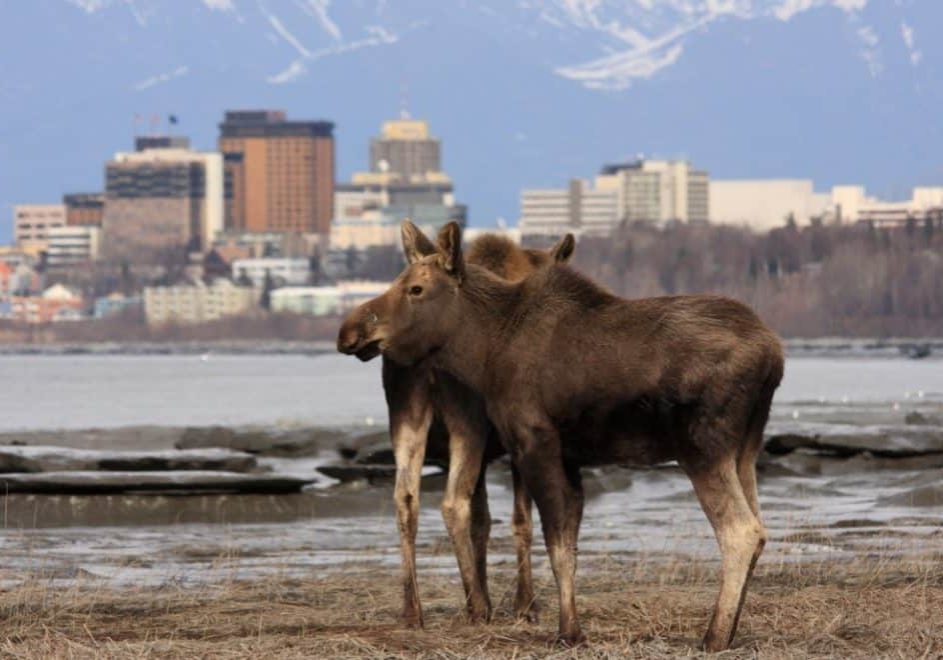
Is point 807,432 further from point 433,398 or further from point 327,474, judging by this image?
point 433,398

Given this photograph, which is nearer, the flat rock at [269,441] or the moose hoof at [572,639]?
the moose hoof at [572,639]

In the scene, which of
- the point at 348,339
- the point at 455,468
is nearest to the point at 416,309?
the point at 348,339

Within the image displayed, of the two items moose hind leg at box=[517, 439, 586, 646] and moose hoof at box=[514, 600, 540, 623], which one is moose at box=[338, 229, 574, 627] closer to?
moose hoof at box=[514, 600, 540, 623]

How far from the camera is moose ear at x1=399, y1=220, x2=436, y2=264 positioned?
15039 millimetres

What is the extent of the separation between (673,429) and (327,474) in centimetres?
2194

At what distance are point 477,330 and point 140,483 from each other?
16.4 m

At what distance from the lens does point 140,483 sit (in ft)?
101

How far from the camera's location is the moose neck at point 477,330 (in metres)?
14.8

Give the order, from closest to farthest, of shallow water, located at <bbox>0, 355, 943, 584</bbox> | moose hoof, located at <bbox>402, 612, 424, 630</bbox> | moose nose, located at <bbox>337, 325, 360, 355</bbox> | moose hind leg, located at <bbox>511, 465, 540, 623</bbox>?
moose nose, located at <bbox>337, 325, 360, 355</bbox>
moose hoof, located at <bbox>402, 612, 424, 630</bbox>
moose hind leg, located at <bbox>511, 465, 540, 623</bbox>
shallow water, located at <bbox>0, 355, 943, 584</bbox>

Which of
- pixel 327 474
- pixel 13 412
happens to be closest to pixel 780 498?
pixel 327 474

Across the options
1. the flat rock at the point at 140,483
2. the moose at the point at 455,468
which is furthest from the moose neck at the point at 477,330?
the flat rock at the point at 140,483

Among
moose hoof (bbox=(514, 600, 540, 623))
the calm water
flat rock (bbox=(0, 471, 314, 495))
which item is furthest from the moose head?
the calm water

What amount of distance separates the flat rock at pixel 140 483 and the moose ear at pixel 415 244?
623 inches

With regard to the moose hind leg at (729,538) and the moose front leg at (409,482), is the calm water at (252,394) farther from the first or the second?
the moose hind leg at (729,538)
